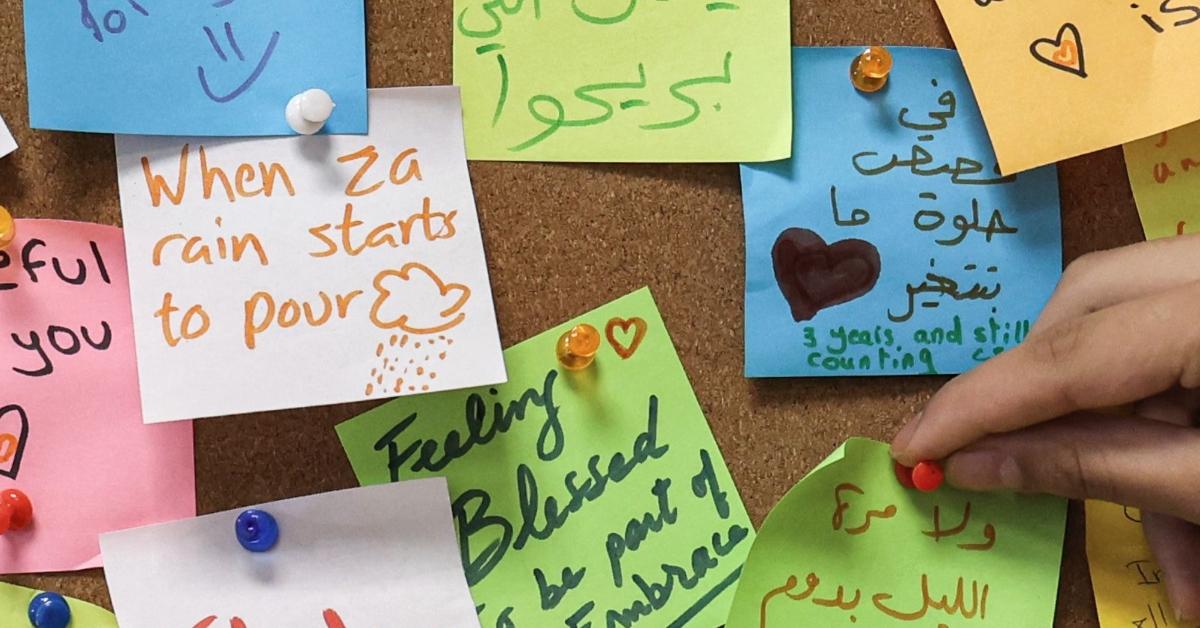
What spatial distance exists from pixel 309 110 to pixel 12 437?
0.21 metres

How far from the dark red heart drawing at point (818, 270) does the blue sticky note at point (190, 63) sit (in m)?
Result: 0.22

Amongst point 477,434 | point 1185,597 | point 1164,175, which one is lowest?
point 1185,597

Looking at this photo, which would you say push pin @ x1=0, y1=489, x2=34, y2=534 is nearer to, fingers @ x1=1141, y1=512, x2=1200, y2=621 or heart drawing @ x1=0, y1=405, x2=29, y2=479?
heart drawing @ x1=0, y1=405, x2=29, y2=479

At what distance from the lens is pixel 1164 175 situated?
0.56 metres

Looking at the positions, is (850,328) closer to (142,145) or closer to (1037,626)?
(1037,626)

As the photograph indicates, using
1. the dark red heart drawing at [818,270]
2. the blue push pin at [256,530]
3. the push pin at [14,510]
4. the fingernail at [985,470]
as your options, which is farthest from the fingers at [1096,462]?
the push pin at [14,510]

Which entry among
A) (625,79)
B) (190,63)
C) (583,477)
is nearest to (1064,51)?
(625,79)

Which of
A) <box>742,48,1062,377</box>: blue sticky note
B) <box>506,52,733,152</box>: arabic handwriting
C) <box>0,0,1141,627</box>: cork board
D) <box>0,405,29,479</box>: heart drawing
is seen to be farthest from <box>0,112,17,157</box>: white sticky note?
<box>742,48,1062,377</box>: blue sticky note

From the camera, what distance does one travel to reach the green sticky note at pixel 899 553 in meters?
0.54

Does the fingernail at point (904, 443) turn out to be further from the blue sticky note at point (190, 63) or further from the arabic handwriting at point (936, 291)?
the blue sticky note at point (190, 63)

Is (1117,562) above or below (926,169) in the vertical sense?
below

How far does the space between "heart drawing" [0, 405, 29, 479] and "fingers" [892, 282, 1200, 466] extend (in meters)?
0.44

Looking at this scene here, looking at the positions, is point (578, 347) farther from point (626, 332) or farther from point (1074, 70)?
point (1074, 70)

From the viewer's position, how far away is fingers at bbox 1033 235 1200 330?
52 centimetres
